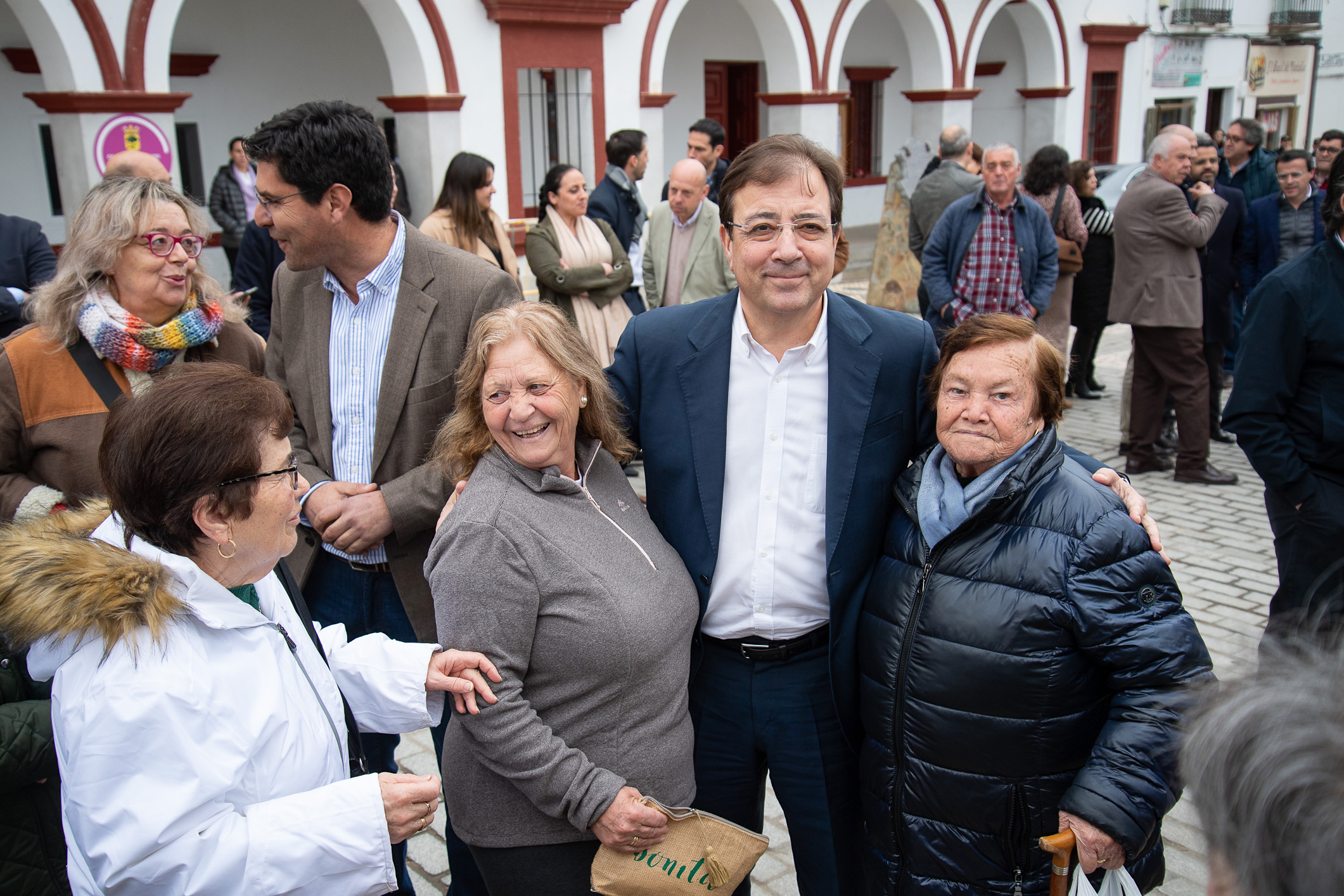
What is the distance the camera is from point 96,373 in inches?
94.5

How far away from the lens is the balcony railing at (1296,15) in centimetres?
2141

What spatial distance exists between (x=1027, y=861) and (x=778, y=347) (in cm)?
117

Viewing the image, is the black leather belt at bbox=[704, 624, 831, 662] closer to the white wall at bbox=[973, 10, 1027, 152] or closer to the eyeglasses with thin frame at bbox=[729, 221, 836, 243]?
the eyeglasses with thin frame at bbox=[729, 221, 836, 243]

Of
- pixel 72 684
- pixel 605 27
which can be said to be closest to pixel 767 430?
pixel 72 684

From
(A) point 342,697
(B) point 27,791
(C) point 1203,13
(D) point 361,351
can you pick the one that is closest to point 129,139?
(D) point 361,351

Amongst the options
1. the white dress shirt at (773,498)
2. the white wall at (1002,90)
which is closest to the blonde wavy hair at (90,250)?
the white dress shirt at (773,498)

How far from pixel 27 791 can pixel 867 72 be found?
60.2 ft

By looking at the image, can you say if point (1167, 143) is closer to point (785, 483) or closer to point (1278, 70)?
point (785, 483)

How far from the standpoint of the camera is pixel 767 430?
226 centimetres

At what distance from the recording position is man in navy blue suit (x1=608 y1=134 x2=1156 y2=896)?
85.9 inches

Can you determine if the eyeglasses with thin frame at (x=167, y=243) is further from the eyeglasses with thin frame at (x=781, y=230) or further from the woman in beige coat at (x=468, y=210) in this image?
the woman in beige coat at (x=468, y=210)

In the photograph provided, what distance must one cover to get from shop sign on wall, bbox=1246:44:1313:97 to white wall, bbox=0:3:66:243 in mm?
21964

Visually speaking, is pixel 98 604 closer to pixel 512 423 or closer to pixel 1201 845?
pixel 512 423

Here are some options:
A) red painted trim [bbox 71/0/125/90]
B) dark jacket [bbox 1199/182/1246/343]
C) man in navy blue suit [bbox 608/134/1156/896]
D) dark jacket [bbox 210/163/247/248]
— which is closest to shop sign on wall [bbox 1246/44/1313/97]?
dark jacket [bbox 1199/182/1246/343]
